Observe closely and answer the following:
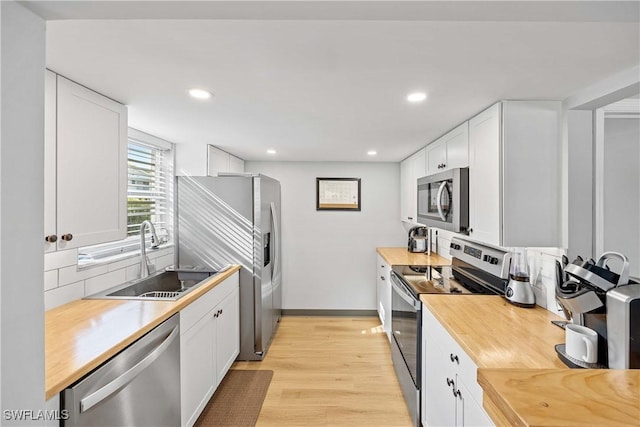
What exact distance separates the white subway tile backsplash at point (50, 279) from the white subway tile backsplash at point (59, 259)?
2 centimetres

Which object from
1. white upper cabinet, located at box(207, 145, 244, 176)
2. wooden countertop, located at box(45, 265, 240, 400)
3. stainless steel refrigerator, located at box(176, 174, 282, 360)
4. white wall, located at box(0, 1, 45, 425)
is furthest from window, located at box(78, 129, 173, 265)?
white wall, located at box(0, 1, 45, 425)

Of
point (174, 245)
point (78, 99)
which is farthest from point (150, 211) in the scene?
point (78, 99)

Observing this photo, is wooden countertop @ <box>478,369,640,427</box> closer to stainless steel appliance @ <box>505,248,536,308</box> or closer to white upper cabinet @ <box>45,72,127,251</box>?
stainless steel appliance @ <box>505,248,536,308</box>

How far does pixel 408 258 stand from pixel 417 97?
2.13 meters

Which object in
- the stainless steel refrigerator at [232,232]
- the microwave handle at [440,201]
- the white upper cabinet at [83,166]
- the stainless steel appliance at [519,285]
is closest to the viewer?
the white upper cabinet at [83,166]

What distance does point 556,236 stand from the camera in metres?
1.76

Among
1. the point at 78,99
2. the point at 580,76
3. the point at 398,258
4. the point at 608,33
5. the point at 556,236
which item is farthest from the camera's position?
the point at 398,258

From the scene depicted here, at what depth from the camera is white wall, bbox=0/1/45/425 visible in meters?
0.67

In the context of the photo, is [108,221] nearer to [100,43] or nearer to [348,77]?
[100,43]

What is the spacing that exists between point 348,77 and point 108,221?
156 cm

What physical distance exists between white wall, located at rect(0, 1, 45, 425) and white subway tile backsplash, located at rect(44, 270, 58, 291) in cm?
122

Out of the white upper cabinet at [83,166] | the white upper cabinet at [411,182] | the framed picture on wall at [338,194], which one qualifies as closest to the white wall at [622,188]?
the white upper cabinet at [411,182]

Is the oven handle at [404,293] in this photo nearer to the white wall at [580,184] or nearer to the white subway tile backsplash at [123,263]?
the white wall at [580,184]

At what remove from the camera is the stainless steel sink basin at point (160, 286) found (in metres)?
2.04
